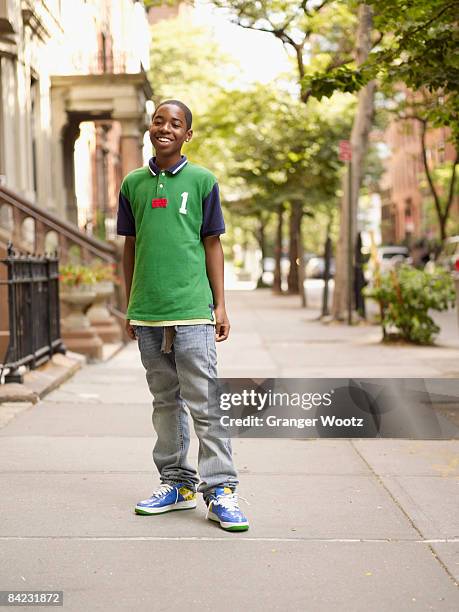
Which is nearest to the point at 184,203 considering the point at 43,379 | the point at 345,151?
the point at 43,379

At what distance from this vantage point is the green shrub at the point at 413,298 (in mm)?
13719

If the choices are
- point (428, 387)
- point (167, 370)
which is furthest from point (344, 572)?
point (428, 387)

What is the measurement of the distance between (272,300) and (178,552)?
2640 centimetres

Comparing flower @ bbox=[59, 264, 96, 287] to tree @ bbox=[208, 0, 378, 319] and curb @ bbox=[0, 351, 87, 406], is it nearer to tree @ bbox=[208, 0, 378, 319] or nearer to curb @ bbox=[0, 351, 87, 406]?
curb @ bbox=[0, 351, 87, 406]

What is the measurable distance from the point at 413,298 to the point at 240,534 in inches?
378

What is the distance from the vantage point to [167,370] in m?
4.83

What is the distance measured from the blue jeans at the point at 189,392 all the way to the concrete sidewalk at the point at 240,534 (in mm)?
300

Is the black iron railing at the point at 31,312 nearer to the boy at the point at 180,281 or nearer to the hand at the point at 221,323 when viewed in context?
the boy at the point at 180,281

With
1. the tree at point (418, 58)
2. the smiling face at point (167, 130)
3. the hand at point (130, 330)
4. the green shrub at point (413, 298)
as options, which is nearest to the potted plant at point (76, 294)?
the green shrub at point (413, 298)

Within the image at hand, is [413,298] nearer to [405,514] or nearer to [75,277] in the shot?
[75,277]

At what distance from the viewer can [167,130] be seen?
183 inches

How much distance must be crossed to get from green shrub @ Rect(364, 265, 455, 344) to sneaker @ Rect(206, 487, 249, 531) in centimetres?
927

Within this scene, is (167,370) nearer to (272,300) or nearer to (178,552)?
(178,552)

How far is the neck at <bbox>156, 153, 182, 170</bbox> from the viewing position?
4.64 m
